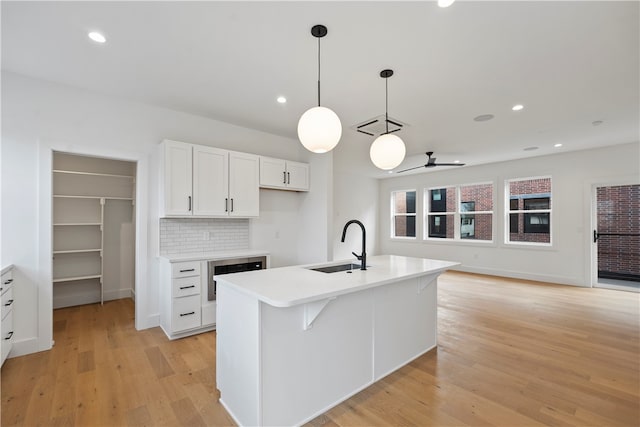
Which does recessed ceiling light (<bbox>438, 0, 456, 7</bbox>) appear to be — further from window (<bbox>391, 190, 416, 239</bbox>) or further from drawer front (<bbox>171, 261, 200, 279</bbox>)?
window (<bbox>391, 190, 416, 239</bbox>)

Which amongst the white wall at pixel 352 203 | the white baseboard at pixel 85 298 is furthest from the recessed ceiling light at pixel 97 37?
the white wall at pixel 352 203

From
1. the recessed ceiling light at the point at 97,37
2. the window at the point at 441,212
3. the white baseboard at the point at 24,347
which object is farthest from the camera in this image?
the window at the point at 441,212

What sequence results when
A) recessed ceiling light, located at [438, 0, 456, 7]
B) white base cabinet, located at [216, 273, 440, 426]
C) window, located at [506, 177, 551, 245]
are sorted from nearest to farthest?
white base cabinet, located at [216, 273, 440, 426] < recessed ceiling light, located at [438, 0, 456, 7] < window, located at [506, 177, 551, 245]

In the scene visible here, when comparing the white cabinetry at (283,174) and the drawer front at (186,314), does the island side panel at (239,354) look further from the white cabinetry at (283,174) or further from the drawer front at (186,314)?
the white cabinetry at (283,174)

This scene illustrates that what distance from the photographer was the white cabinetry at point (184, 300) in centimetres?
317

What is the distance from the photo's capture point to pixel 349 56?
2439 millimetres

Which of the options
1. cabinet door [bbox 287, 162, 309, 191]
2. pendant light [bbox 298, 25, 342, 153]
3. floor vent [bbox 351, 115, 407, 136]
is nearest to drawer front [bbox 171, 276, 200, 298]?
cabinet door [bbox 287, 162, 309, 191]

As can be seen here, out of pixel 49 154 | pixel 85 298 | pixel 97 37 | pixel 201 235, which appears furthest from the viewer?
pixel 85 298

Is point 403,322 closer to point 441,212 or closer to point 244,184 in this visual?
point 244,184

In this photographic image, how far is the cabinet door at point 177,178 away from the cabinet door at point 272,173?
1031 mm

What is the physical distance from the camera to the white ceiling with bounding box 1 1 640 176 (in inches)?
76.4

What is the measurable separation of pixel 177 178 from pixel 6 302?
1860mm

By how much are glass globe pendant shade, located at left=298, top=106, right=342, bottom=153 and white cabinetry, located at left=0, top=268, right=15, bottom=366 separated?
2896 millimetres

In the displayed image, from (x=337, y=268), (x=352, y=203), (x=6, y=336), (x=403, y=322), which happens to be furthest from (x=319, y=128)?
(x=352, y=203)
